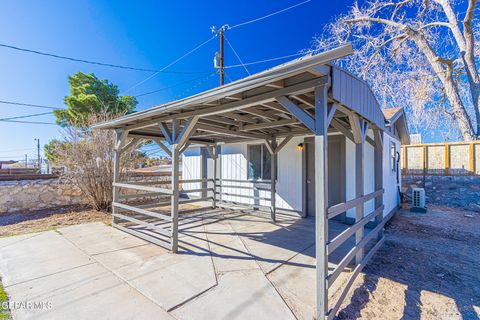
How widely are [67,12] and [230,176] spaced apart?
8.00 meters

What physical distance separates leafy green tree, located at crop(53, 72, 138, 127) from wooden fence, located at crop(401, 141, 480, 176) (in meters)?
14.3

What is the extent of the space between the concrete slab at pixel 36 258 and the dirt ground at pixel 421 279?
12.0 feet

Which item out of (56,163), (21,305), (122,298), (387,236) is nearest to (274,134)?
(387,236)

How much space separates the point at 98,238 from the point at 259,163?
4.55m

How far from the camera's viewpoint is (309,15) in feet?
30.9

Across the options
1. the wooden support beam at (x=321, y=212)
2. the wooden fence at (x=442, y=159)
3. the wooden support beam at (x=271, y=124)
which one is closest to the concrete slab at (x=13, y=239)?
the wooden support beam at (x=271, y=124)

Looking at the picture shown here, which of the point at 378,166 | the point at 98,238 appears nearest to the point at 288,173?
the point at 378,166

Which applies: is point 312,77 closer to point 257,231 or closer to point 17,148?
point 257,231

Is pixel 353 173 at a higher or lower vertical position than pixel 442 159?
lower

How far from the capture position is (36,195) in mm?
6797

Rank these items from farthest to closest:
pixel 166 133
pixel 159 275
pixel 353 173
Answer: pixel 353 173 → pixel 166 133 → pixel 159 275

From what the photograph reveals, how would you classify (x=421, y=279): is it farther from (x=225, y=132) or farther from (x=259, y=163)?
(x=259, y=163)

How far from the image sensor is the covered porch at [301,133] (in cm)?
207

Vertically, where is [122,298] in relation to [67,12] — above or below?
below
